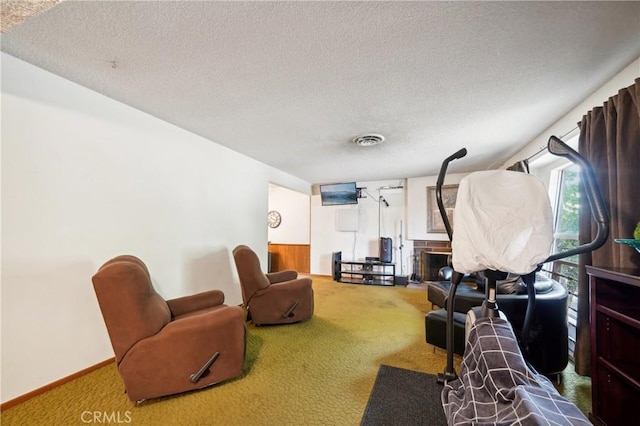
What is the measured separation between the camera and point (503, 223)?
1284mm

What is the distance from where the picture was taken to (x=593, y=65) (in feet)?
5.55

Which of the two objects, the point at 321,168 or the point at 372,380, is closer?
the point at 372,380

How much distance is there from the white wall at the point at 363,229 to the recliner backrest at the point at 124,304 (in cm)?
463

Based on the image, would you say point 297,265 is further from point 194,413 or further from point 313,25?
point 313,25

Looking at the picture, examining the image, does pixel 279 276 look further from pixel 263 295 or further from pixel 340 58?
pixel 340 58

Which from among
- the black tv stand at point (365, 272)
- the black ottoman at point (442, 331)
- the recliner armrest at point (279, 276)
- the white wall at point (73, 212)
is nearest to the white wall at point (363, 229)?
the black tv stand at point (365, 272)

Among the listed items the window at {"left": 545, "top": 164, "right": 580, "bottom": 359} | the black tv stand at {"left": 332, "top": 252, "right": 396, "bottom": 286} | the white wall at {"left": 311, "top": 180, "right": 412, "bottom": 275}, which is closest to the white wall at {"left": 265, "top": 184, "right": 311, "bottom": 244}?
the white wall at {"left": 311, "top": 180, "right": 412, "bottom": 275}

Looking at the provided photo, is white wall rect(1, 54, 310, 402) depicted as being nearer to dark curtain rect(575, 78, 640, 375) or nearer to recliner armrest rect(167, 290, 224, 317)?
recliner armrest rect(167, 290, 224, 317)

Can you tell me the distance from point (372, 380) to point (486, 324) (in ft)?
3.36

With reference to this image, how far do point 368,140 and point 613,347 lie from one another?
2.64 m

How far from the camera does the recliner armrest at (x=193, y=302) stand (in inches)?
88.1

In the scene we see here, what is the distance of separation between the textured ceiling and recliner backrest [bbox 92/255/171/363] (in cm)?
142

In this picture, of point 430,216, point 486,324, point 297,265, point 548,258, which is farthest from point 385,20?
point 297,265

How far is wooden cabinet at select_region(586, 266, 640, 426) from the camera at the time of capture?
1300 millimetres
